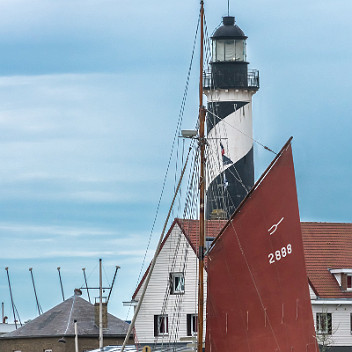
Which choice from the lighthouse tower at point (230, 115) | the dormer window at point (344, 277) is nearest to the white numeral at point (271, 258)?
the dormer window at point (344, 277)

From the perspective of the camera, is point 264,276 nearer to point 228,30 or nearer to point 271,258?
point 271,258

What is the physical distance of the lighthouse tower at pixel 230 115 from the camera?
96.5 meters

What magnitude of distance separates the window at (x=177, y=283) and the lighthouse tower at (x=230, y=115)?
14.6 metres

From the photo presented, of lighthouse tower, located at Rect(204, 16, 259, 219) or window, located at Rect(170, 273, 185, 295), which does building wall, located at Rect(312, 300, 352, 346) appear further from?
lighthouse tower, located at Rect(204, 16, 259, 219)

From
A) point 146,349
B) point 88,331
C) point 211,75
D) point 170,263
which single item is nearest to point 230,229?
point 146,349

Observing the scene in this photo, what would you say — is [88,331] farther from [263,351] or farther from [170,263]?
[263,351]

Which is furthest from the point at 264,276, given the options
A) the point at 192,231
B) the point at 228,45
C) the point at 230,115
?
the point at 228,45

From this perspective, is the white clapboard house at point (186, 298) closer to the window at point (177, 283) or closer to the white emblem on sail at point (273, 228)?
the window at point (177, 283)

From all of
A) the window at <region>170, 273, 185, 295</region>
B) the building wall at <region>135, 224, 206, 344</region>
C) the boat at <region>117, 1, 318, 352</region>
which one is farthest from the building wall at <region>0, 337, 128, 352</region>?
the boat at <region>117, 1, 318, 352</region>

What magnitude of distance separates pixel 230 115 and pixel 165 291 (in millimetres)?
20445

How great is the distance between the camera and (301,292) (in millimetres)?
54781

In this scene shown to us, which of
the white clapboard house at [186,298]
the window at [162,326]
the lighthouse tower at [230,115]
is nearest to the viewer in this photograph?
the white clapboard house at [186,298]

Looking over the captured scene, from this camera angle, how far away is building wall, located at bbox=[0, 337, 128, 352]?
9012 centimetres

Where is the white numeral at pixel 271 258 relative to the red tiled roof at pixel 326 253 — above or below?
below
